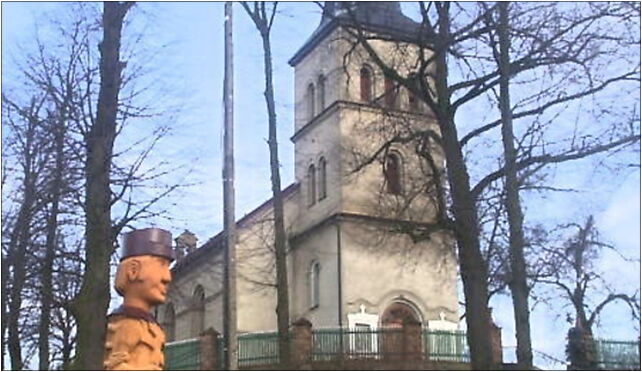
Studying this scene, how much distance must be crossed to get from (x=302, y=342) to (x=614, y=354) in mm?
7786

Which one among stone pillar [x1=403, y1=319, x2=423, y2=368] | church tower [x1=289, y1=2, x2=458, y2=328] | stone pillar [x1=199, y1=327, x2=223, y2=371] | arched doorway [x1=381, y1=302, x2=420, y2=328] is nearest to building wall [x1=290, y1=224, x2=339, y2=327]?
church tower [x1=289, y1=2, x2=458, y2=328]

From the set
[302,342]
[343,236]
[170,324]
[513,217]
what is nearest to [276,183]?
[513,217]

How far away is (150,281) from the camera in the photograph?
8070 millimetres

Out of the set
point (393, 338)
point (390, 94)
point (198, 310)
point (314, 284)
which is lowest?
point (393, 338)

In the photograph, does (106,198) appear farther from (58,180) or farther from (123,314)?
(123,314)

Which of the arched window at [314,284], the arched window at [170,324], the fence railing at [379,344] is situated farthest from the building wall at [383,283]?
the arched window at [170,324]

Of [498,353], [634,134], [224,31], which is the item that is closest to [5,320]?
[224,31]

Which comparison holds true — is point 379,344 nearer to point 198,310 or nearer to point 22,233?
point 198,310

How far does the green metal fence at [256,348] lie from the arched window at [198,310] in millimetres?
8172

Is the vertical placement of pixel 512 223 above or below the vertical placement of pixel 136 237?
above

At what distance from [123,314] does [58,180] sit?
665 cm

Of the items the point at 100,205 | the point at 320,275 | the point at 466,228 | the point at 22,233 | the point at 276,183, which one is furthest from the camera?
the point at 320,275

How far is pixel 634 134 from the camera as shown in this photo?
14.4 meters

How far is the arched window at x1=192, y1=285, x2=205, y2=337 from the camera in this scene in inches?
1390
